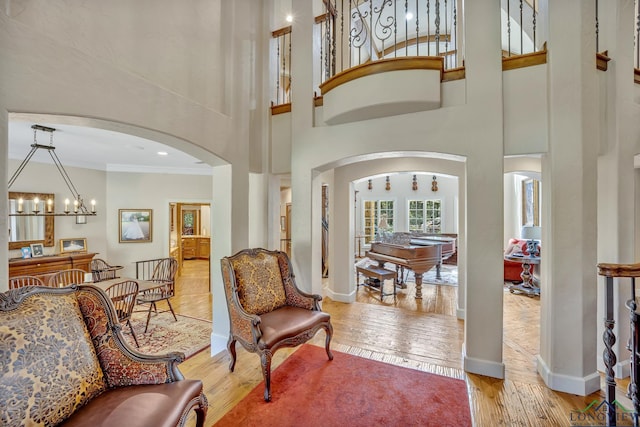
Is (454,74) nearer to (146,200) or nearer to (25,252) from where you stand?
(146,200)

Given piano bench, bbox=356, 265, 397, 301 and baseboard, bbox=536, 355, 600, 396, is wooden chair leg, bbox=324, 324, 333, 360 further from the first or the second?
piano bench, bbox=356, 265, 397, 301

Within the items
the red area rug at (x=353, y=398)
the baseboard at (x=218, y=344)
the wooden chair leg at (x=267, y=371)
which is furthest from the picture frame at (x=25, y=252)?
the wooden chair leg at (x=267, y=371)

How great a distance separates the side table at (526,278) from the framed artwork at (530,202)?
1.53 m

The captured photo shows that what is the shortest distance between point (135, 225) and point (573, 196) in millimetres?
7590

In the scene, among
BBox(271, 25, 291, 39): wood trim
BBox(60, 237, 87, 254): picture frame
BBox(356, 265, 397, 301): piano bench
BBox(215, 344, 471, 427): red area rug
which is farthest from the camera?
BBox(60, 237, 87, 254): picture frame

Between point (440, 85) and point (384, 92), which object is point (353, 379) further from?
point (440, 85)

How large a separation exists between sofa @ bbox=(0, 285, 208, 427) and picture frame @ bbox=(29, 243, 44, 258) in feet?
16.5

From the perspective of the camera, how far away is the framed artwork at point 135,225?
249 inches

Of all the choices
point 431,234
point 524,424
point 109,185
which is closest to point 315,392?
point 524,424

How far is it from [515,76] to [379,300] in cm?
394

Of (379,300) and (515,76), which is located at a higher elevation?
(515,76)

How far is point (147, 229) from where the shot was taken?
6.51 metres

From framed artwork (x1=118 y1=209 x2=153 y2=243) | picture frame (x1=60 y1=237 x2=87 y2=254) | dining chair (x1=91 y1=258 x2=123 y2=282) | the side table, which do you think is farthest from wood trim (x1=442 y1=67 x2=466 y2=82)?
picture frame (x1=60 y1=237 x2=87 y2=254)

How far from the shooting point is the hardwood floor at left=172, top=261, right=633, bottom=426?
2.29m
